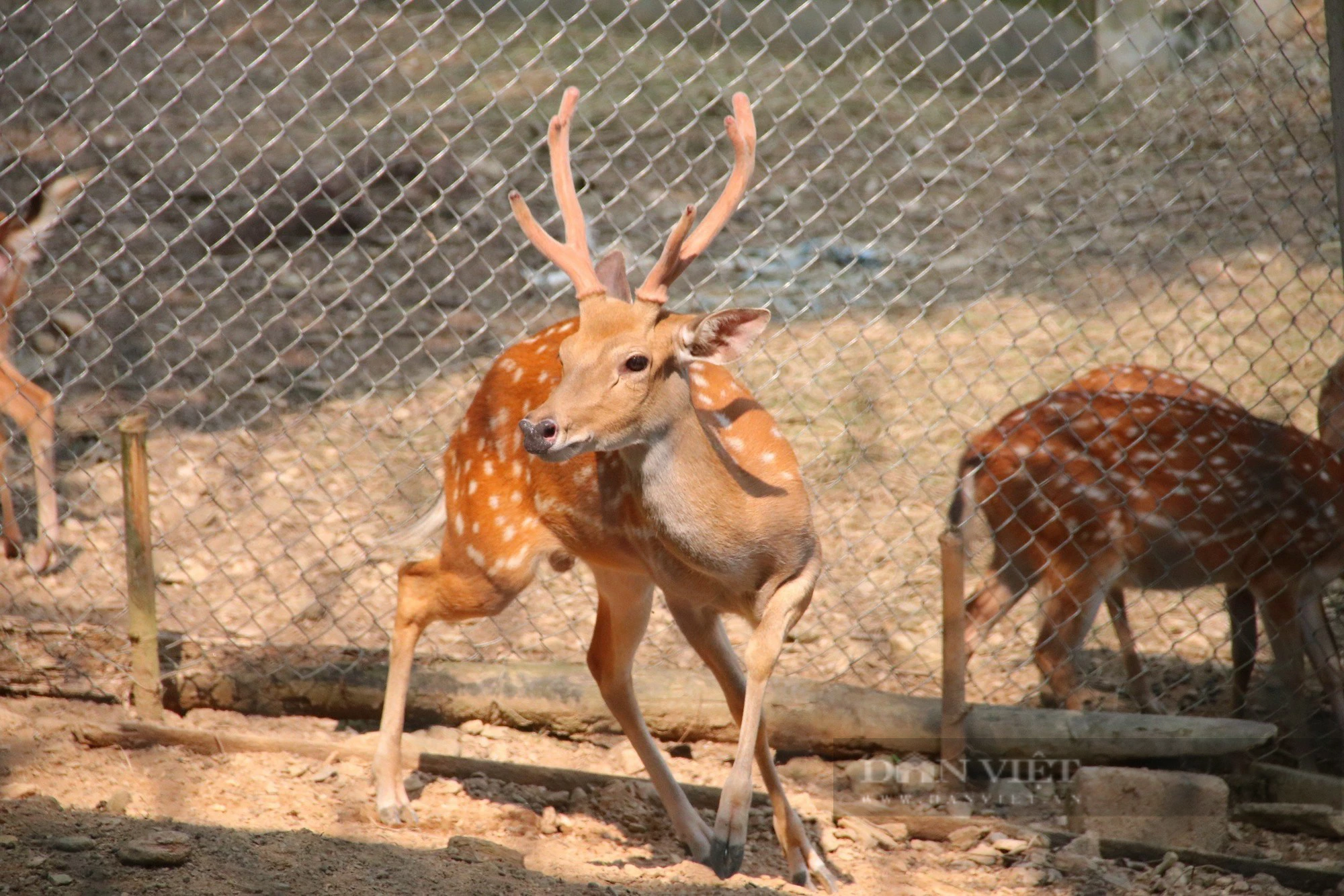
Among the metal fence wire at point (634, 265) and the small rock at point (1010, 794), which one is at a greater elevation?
the metal fence wire at point (634, 265)

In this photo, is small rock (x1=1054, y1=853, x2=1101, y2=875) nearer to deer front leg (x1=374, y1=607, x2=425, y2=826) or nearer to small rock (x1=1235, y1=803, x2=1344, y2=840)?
small rock (x1=1235, y1=803, x2=1344, y2=840)

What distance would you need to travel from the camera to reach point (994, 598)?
4.75 metres

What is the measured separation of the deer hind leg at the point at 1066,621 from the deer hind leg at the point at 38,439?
3.79 metres

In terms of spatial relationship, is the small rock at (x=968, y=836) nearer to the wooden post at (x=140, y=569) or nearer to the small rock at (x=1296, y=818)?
the small rock at (x=1296, y=818)

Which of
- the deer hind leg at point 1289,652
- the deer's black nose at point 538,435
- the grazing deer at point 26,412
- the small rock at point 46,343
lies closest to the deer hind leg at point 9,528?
the grazing deer at point 26,412

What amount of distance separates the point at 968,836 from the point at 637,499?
58.7 inches

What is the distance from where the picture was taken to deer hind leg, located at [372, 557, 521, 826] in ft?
12.3

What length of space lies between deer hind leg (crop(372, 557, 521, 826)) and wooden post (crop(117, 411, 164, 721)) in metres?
0.80

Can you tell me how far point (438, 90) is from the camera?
902 cm

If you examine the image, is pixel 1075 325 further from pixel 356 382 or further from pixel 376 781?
pixel 376 781

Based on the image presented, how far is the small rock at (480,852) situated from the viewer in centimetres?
315

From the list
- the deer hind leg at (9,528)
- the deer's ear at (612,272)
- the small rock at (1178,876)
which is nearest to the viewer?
the deer's ear at (612,272)

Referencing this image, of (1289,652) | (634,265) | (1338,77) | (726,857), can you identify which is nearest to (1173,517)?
(1289,652)

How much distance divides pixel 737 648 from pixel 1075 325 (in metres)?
3.05
